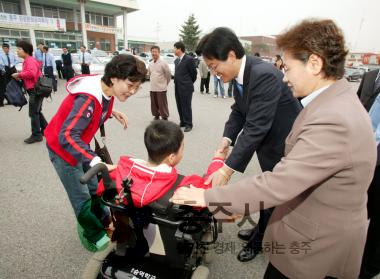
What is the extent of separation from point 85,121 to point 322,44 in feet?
4.41

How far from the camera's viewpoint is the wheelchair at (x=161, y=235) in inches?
47.2

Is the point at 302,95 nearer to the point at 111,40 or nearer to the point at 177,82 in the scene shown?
the point at 177,82

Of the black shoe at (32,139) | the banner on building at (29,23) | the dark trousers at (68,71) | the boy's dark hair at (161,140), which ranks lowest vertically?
the black shoe at (32,139)

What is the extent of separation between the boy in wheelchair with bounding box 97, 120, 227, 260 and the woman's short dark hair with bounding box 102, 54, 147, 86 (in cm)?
44

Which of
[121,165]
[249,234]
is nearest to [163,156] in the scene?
[121,165]

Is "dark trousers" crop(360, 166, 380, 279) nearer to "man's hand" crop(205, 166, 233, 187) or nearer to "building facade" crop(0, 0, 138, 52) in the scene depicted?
"man's hand" crop(205, 166, 233, 187)

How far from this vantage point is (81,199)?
196cm

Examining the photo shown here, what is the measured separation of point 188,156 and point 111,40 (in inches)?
1386

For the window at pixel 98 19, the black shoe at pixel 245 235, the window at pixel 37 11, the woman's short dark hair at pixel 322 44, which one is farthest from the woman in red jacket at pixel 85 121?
the window at pixel 98 19

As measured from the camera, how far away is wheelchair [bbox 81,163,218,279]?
120 centimetres

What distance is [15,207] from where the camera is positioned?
2719mm

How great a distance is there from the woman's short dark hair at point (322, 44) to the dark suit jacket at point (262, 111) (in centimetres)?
54

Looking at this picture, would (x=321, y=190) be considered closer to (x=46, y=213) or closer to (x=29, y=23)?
(x=46, y=213)

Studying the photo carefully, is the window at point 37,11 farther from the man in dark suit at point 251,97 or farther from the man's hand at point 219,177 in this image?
the man's hand at point 219,177
